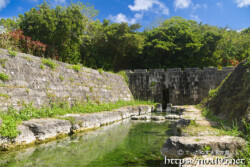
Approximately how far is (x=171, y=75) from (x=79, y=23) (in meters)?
7.80

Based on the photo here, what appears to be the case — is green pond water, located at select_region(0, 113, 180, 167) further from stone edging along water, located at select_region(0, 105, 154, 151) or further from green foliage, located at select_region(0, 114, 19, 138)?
green foliage, located at select_region(0, 114, 19, 138)

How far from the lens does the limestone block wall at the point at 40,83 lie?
532 centimetres

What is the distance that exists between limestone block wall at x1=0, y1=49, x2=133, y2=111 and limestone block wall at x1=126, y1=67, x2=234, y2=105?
5.86 metres

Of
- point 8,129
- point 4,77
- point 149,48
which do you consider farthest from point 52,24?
point 149,48

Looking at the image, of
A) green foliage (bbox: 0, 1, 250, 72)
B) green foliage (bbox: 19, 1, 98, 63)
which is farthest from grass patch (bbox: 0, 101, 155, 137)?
green foliage (bbox: 0, 1, 250, 72)

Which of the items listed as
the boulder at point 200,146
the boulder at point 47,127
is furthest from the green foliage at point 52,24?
the boulder at point 200,146

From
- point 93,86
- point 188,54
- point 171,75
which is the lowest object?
point 93,86

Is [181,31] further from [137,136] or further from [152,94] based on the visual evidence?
[137,136]

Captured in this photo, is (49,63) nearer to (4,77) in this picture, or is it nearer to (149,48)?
(4,77)

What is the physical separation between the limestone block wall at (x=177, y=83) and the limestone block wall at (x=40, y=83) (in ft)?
19.2

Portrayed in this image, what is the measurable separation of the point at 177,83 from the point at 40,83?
11139mm

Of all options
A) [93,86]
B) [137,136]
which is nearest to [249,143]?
[137,136]

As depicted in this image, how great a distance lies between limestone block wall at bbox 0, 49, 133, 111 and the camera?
5.32 m

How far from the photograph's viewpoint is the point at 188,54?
19.4 meters
